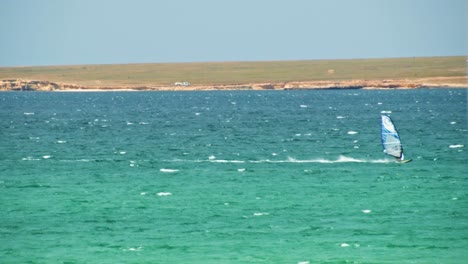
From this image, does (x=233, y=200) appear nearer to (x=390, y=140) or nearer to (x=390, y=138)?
(x=390, y=138)

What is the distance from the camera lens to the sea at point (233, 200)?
118ft

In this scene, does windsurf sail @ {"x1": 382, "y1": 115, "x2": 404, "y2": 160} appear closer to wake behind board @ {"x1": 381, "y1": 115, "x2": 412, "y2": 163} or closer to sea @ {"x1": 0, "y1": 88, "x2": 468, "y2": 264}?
wake behind board @ {"x1": 381, "y1": 115, "x2": 412, "y2": 163}

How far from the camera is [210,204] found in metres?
45.8

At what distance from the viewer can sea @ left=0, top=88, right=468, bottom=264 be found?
118 feet

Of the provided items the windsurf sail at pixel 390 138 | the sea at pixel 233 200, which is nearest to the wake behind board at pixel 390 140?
the windsurf sail at pixel 390 138

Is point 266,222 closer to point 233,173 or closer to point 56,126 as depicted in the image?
point 233,173

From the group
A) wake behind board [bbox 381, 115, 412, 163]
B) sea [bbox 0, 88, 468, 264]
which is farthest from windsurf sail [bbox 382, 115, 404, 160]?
sea [bbox 0, 88, 468, 264]

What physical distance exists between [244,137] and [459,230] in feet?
172

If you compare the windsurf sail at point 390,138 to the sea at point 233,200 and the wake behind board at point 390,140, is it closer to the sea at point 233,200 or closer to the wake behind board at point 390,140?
the wake behind board at point 390,140

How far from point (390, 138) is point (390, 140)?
31 centimetres

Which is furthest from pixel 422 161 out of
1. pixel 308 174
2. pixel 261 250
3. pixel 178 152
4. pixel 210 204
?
pixel 261 250

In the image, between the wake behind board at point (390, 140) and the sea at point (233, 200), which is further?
the wake behind board at point (390, 140)

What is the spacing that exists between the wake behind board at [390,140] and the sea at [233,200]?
85 cm

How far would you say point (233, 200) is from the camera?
154 feet
